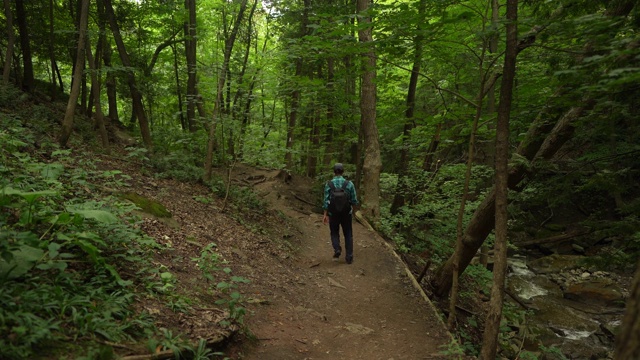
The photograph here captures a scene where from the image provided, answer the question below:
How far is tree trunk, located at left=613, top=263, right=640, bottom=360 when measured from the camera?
6.10 ft

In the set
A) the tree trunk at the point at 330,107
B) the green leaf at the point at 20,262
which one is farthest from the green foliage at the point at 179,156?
the green leaf at the point at 20,262

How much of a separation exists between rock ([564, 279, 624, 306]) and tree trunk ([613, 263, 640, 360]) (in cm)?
1385

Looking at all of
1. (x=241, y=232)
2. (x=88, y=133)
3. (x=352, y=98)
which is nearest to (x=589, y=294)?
(x=352, y=98)

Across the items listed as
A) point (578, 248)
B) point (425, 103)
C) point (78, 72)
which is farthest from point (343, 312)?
point (578, 248)

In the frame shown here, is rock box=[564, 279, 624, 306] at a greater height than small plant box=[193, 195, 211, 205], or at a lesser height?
lesser

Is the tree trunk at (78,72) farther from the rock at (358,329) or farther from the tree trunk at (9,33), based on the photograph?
the rock at (358,329)

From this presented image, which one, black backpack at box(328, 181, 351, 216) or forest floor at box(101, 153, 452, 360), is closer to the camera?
forest floor at box(101, 153, 452, 360)

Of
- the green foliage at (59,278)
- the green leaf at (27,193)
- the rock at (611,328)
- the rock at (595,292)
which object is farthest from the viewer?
the rock at (595,292)

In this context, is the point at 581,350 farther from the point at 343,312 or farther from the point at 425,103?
the point at 425,103

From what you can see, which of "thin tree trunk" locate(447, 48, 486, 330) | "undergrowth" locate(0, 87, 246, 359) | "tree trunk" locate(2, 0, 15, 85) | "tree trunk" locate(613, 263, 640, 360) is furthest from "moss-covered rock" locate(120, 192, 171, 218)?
"tree trunk" locate(2, 0, 15, 85)

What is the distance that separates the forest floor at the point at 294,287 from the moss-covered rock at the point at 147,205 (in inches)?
10.9

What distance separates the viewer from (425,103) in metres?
15.2

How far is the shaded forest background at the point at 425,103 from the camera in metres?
4.23

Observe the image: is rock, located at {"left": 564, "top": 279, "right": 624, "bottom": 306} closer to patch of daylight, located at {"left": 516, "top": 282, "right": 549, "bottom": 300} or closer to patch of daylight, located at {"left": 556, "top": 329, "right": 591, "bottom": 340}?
patch of daylight, located at {"left": 516, "top": 282, "right": 549, "bottom": 300}
